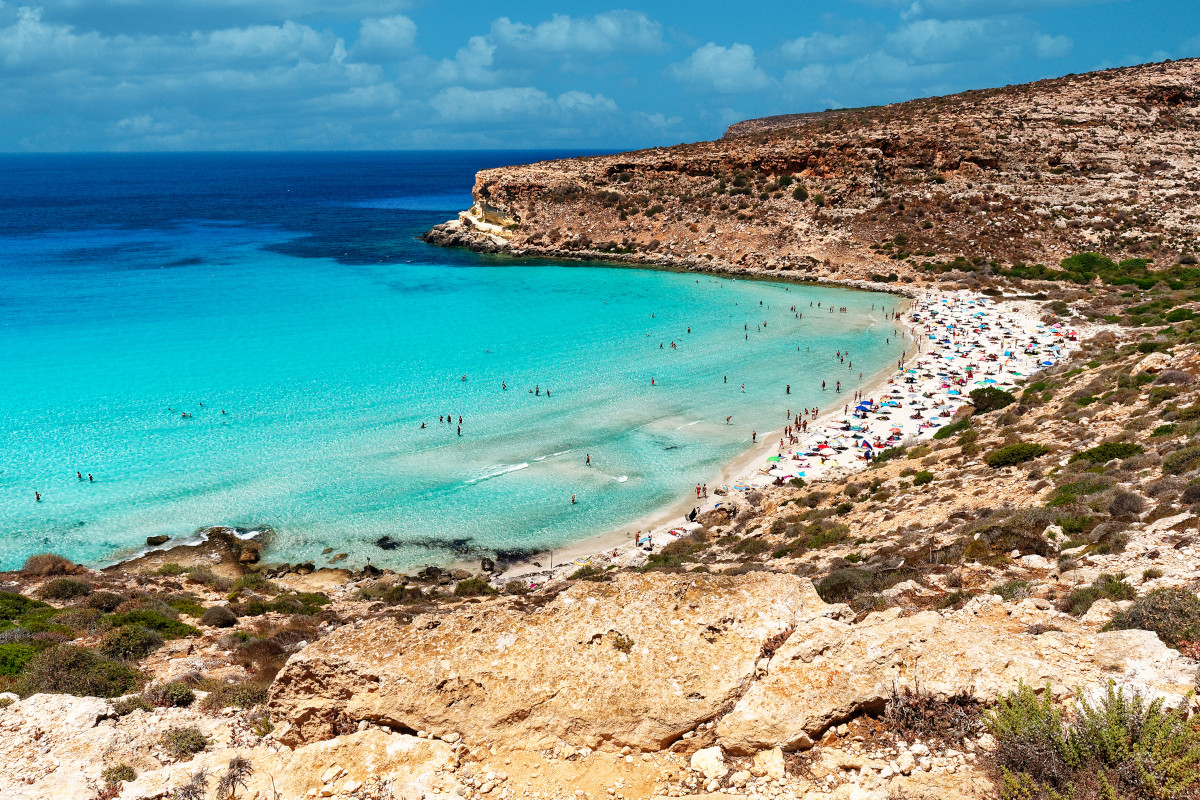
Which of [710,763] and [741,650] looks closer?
[710,763]

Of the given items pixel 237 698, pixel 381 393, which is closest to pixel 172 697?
pixel 237 698

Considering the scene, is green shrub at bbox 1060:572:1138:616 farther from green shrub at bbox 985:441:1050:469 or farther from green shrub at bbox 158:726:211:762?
green shrub at bbox 985:441:1050:469

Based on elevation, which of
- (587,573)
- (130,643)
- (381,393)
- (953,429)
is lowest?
(587,573)

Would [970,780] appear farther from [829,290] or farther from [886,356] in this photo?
[829,290]

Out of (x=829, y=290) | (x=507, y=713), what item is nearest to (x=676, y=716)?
(x=507, y=713)

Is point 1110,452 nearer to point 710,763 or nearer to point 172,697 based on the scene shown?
point 710,763

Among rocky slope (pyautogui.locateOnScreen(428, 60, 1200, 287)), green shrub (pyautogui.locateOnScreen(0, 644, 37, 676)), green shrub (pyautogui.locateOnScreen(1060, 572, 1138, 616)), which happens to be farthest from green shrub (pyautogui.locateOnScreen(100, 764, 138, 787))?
rocky slope (pyautogui.locateOnScreen(428, 60, 1200, 287))

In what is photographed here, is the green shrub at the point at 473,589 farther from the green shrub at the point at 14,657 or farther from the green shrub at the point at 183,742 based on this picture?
the green shrub at the point at 183,742
